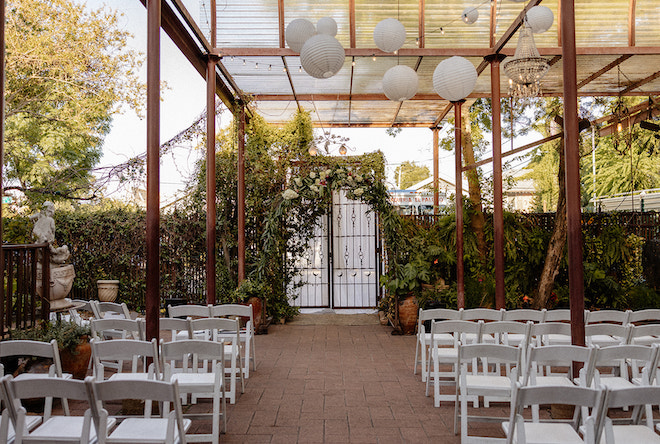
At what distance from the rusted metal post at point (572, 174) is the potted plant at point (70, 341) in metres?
4.47

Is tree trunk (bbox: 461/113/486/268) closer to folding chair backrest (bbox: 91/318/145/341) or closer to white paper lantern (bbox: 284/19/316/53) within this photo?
white paper lantern (bbox: 284/19/316/53)

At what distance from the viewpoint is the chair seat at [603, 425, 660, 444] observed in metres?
2.81

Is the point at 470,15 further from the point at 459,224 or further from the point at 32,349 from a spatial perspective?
the point at 32,349

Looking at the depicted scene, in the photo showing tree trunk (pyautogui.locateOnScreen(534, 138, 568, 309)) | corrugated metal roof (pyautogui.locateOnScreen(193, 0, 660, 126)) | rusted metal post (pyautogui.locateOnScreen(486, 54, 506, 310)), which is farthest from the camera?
tree trunk (pyautogui.locateOnScreen(534, 138, 568, 309))

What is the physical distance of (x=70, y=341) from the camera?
484 cm

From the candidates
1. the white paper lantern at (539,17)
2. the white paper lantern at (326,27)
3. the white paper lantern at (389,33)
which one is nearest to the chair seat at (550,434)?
the white paper lantern at (389,33)

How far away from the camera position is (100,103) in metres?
12.7

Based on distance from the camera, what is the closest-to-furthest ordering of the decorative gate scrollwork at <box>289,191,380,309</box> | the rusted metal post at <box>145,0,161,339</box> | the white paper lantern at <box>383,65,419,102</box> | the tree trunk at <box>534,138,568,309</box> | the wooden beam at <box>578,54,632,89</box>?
the rusted metal post at <box>145,0,161,339</box>, the white paper lantern at <box>383,65,419,102</box>, the wooden beam at <box>578,54,632,89</box>, the tree trunk at <box>534,138,568,309</box>, the decorative gate scrollwork at <box>289,191,380,309</box>

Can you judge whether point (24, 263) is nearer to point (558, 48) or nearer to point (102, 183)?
point (102, 183)

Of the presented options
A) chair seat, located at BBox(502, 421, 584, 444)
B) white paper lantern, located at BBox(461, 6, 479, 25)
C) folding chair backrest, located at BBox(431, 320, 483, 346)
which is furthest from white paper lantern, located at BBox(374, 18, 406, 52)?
chair seat, located at BBox(502, 421, 584, 444)

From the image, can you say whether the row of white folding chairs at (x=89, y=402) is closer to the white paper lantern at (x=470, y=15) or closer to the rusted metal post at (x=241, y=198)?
the white paper lantern at (x=470, y=15)

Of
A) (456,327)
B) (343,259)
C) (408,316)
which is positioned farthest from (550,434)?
(343,259)

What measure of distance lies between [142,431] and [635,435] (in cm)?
281

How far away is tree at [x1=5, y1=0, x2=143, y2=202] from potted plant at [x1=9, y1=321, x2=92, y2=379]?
21.8ft
